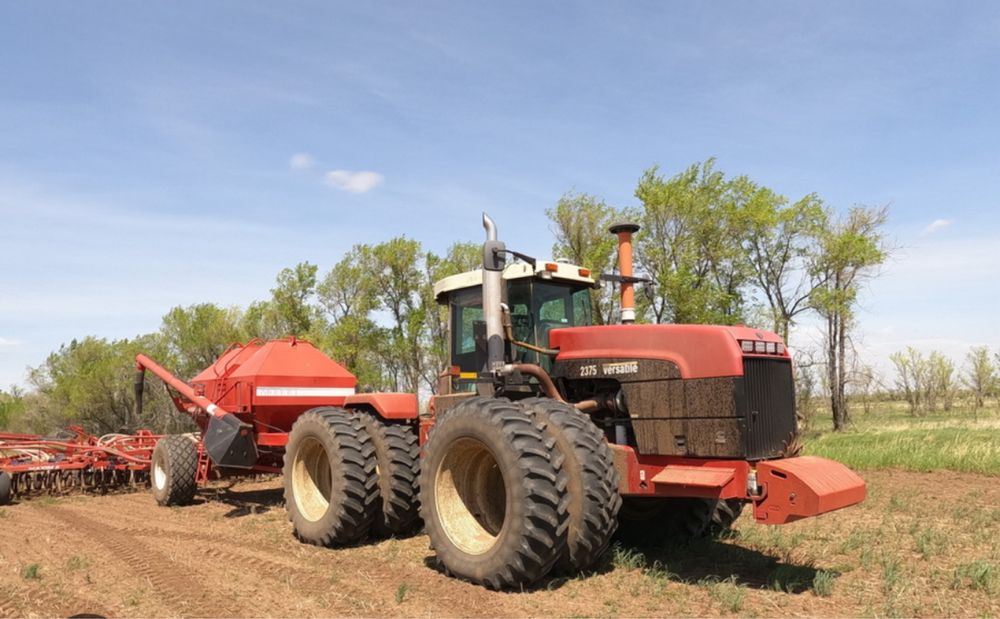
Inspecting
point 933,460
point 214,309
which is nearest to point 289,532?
point 933,460

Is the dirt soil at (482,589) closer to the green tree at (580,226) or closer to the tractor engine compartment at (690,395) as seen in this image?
the tractor engine compartment at (690,395)

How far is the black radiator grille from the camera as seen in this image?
525 centimetres

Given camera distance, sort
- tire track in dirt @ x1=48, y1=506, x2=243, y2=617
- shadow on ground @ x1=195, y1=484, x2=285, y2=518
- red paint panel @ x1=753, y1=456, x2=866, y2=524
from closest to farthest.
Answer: red paint panel @ x1=753, y1=456, x2=866, y2=524 < tire track in dirt @ x1=48, y1=506, x2=243, y2=617 < shadow on ground @ x1=195, y1=484, x2=285, y2=518

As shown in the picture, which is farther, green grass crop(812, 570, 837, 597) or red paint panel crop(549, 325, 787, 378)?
red paint panel crop(549, 325, 787, 378)

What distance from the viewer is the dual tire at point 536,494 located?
16.6 feet

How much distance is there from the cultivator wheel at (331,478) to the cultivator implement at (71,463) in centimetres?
500

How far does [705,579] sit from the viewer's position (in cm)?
541

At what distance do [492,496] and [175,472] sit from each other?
603cm

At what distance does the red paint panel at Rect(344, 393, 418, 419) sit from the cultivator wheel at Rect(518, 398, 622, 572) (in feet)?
8.70

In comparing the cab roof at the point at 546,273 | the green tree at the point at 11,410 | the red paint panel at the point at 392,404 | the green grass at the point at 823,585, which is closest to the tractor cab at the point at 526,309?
the cab roof at the point at 546,273

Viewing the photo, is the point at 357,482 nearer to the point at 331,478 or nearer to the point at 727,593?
the point at 331,478

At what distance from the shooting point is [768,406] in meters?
5.45

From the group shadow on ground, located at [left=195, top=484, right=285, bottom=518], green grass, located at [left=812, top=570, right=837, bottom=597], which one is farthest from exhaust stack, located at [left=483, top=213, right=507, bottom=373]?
shadow on ground, located at [left=195, top=484, right=285, bottom=518]

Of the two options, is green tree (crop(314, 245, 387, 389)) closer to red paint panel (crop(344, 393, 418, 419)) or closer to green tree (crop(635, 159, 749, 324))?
green tree (crop(635, 159, 749, 324))
